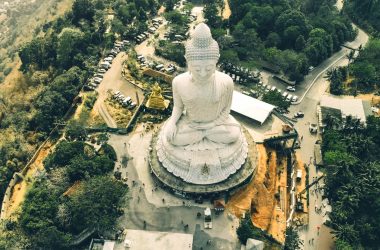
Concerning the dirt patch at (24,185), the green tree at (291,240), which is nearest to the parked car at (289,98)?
the green tree at (291,240)

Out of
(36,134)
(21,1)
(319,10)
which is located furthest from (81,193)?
(21,1)

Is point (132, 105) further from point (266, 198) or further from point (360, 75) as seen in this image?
point (360, 75)

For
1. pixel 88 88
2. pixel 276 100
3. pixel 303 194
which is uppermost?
pixel 276 100

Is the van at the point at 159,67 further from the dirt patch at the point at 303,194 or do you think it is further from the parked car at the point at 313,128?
the dirt patch at the point at 303,194

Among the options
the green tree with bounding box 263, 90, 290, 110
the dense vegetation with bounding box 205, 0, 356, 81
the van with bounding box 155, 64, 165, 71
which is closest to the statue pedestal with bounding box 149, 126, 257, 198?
the green tree with bounding box 263, 90, 290, 110

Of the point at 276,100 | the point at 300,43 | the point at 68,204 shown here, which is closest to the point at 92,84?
the point at 68,204

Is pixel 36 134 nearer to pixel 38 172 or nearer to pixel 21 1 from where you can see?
pixel 38 172
